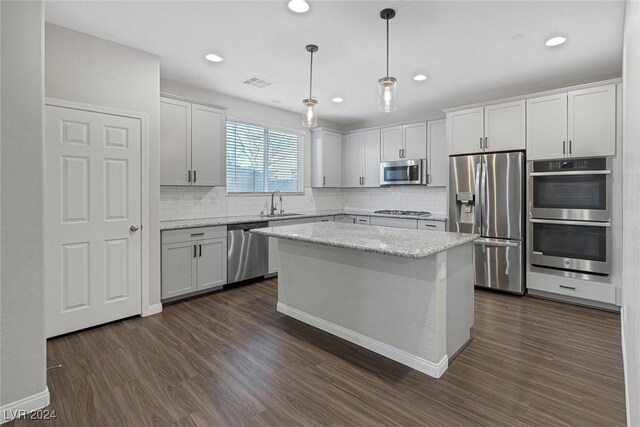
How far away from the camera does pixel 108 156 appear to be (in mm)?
3154

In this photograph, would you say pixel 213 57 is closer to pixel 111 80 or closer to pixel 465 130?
pixel 111 80

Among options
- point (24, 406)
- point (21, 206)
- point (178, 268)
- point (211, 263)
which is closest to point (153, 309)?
point (178, 268)

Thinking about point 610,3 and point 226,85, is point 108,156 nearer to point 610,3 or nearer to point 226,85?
point 226,85

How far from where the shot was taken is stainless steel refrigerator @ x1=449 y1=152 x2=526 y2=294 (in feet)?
13.3

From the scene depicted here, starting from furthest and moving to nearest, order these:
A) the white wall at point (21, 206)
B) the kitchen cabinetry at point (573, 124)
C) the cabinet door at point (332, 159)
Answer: the cabinet door at point (332, 159) → the kitchen cabinetry at point (573, 124) → the white wall at point (21, 206)

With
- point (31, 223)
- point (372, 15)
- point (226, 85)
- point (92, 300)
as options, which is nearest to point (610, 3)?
point (372, 15)

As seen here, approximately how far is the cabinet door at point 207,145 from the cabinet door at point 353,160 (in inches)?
105

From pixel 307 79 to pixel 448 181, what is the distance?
235 centimetres

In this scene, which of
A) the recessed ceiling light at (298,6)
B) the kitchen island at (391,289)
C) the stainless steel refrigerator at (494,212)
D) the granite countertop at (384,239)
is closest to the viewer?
the granite countertop at (384,239)

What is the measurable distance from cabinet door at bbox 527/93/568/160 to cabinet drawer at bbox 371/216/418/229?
5.81 ft

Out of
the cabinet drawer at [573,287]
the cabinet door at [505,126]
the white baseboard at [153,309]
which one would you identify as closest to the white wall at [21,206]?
the white baseboard at [153,309]

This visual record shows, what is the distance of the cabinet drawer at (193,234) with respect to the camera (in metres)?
3.74

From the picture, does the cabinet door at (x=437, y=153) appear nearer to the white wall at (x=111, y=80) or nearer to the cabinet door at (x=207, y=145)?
the cabinet door at (x=207, y=145)

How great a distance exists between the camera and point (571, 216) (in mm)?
3738
